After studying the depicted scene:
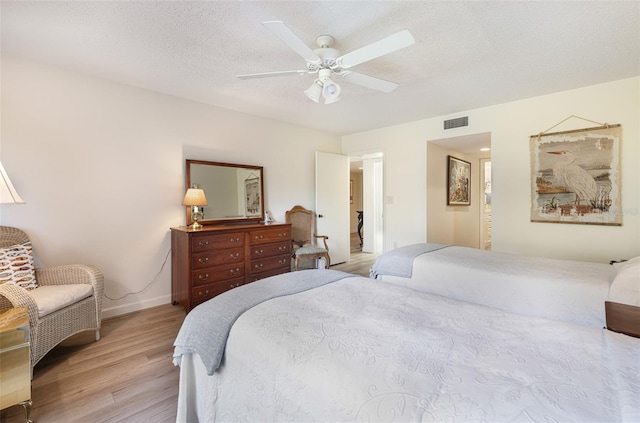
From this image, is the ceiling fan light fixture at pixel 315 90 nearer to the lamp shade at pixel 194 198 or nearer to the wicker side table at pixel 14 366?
the lamp shade at pixel 194 198

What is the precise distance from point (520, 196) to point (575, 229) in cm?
68

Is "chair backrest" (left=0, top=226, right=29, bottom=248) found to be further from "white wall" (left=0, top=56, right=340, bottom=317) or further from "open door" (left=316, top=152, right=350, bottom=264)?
"open door" (left=316, top=152, right=350, bottom=264)

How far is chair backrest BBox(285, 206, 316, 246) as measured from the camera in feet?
14.9

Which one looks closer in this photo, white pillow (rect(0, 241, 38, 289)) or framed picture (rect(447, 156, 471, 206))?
white pillow (rect(0, 241, 38, 289))

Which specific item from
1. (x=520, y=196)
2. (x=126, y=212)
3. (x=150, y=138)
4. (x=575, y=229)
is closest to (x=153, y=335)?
(x=126, y=212)

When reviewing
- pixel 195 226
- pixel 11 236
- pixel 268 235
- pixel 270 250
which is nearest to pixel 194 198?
pixel 195 226

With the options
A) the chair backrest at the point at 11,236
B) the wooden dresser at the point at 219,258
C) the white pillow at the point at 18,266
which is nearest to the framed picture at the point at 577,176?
the wooden dresser at the point at 219,258

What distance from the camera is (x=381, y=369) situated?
2.92 feet

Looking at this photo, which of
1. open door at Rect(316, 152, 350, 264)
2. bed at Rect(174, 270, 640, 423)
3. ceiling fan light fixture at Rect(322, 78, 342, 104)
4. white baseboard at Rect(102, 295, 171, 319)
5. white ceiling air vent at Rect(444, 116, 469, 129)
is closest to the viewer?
bed at Rect(174, 270, 640, 423)

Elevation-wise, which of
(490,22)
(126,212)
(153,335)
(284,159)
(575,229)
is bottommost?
(153,335)

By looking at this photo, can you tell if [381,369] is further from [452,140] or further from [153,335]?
[452,140]

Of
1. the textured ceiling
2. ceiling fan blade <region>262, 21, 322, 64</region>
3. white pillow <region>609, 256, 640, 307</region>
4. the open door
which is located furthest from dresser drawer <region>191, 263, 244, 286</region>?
white pillow <region>609, 256, 640, 307</region>

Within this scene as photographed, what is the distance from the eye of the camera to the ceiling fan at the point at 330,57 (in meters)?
1.64

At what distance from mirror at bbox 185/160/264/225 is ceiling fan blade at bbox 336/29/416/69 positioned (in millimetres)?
2389
